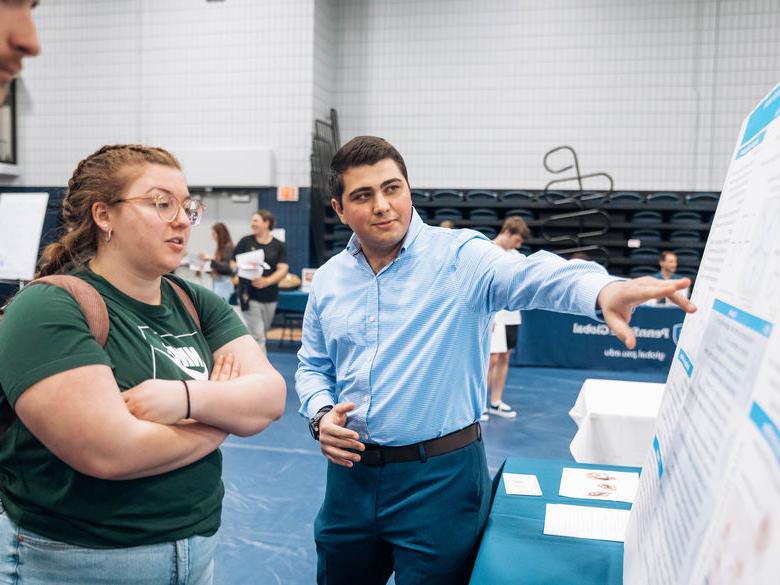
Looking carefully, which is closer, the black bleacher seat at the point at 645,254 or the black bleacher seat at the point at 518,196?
the black bleacher seat at the point at 645,254

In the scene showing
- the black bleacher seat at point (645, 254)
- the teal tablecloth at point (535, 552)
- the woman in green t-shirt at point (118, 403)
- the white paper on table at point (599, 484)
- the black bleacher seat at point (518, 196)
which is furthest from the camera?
the black bleacher seat at point (518, 196)

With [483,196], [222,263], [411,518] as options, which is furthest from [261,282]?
[411,518]

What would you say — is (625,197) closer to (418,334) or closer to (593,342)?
(593,342)

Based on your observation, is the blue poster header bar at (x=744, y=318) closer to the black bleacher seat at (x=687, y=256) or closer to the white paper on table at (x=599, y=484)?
the white paper on table at (x=599, y=484)

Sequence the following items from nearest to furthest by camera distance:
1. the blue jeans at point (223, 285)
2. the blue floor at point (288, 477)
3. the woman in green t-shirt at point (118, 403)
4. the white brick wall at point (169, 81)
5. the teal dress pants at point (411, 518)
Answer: the woman in green t-shirt at point (118, 403) → the teal dress pants at point (411, 518) → the blue floor at point (288, 477) → the blue jeans at point (223, 285) → the white brick wall at point (169, 81)

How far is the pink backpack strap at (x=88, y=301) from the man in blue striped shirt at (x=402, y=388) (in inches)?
25.3

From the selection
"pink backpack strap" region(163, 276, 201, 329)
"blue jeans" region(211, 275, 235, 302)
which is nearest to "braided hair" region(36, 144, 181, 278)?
"pink backpack strap" region(163, 276, 201, 329)

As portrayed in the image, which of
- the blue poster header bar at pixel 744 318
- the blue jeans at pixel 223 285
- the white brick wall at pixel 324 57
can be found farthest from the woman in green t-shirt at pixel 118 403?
the white brick wall at pixel 324 57

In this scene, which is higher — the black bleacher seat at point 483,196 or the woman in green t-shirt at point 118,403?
the black bleacher seat at point 483,196

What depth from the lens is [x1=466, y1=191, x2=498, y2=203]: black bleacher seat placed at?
35.3 ft

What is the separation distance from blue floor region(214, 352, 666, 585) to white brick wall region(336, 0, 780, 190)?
5268 millimetres

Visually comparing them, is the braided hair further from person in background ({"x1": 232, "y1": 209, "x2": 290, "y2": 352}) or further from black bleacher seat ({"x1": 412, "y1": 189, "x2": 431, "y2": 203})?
black bleacher seat ({"x1": 412, "y1": 189, "x2": 431, "y2": 203})

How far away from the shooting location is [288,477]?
429 cm

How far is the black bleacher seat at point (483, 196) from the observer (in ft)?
35.3
